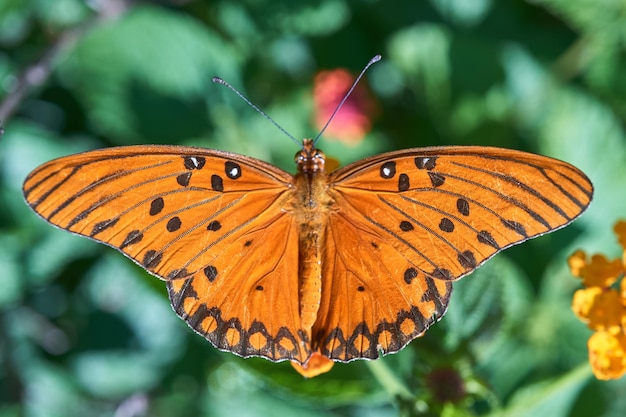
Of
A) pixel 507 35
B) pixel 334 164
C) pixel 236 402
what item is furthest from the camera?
pixel 507 35

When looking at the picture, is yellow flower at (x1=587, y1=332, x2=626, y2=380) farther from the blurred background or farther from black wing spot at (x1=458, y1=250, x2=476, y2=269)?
the blurred background

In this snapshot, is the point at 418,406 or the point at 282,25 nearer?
the point at 418,406

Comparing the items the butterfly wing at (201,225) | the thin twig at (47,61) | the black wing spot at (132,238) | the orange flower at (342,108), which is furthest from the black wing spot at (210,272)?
the orange flower at (342,108)

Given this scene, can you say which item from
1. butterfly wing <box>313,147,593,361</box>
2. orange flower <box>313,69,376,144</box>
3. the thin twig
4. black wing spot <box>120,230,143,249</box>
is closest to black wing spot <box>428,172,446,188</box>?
butterfly wing <box>313,147,593,361</box>

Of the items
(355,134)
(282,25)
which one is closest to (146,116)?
(282,25)

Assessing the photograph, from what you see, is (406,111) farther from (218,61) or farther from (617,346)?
(617,346)

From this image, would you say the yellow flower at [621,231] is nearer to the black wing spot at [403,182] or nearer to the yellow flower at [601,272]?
the yellow flower at [601,272]

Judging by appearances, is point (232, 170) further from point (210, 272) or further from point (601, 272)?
point (601, 272)

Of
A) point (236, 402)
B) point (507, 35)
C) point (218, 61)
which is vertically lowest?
point (236, 402)
